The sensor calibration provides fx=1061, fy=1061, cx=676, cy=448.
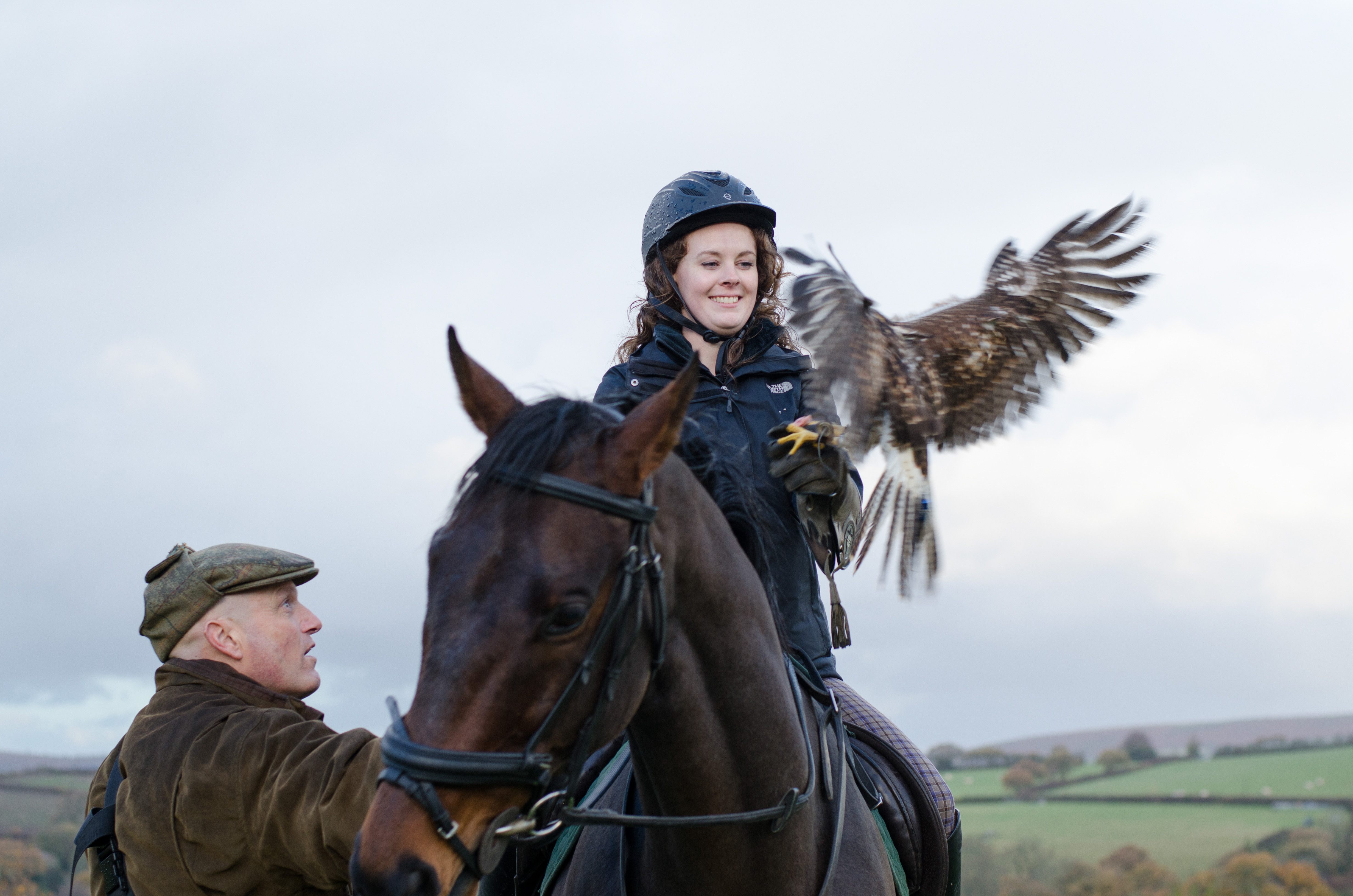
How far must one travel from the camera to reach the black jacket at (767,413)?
408cm

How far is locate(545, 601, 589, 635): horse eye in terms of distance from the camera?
2648mm

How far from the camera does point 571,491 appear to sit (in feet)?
9.14

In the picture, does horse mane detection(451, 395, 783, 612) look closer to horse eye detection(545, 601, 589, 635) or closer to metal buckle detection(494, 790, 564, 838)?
horse eye detection(545, 601, 589, 635)

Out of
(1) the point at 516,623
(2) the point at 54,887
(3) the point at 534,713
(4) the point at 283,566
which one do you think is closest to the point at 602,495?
(1) the point at 516,623

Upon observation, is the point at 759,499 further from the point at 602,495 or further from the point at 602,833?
the point at 602,833

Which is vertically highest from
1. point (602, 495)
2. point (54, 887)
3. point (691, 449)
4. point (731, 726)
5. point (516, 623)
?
point (691, 449)

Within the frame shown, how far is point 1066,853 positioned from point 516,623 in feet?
120

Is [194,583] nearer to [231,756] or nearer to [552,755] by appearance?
[231,756]

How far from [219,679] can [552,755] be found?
236 centimetres

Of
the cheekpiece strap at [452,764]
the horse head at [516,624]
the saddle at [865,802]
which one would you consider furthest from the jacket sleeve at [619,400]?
the saddle at [865,802]

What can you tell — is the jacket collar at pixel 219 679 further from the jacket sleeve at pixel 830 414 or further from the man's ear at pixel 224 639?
the jacket sleeve at pixel 830 414

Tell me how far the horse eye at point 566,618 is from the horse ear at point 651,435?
370 mm

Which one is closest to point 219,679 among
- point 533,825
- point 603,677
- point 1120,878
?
point 533,825

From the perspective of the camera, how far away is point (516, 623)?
8.52 feet
